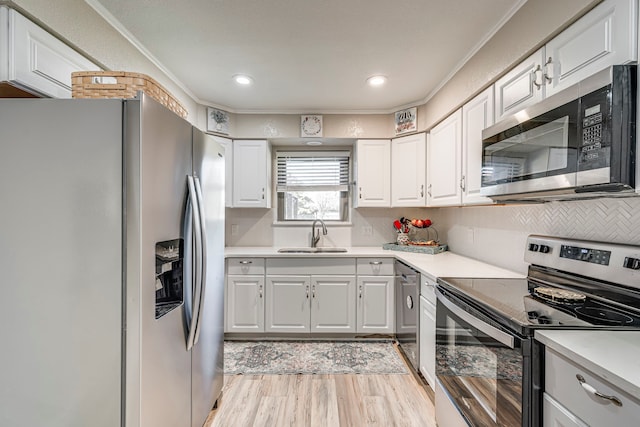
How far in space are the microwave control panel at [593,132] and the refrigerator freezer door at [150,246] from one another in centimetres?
158

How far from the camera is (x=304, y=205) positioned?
370 cm

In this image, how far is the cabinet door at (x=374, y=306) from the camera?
2.96 m

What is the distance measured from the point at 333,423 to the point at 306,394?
0.35 m

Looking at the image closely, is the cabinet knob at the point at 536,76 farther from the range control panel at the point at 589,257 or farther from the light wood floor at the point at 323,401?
the light wood floor at the point at 323,401

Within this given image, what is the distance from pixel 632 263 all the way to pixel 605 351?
561 millimetres

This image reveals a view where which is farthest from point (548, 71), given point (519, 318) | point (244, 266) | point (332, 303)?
point (244, 266)

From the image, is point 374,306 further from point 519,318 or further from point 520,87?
point 520,87

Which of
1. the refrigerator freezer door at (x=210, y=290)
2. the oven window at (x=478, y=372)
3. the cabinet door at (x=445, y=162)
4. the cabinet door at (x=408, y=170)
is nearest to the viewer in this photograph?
the oven window at (x=478, y=372)

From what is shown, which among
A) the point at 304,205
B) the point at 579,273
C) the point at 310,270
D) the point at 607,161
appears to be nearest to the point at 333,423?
the point at 310,270

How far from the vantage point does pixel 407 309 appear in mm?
2506

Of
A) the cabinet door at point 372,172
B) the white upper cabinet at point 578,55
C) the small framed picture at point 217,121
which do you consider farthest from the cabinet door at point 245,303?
the white upper cabinet at point 578,55

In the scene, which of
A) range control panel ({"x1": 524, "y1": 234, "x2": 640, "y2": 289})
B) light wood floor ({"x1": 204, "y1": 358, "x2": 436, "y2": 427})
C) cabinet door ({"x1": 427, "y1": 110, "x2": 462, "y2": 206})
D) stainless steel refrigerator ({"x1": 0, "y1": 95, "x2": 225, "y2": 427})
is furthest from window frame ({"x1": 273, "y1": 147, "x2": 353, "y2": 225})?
stainless steel refrigerator ({"x1": 0, "y1": 95, "x2": 225, "y2": 427})

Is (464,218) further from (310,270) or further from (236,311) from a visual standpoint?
(236,311)

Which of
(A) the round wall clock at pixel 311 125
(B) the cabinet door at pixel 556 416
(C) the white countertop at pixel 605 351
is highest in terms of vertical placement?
(A) the round wall clock at pixel 311 125
